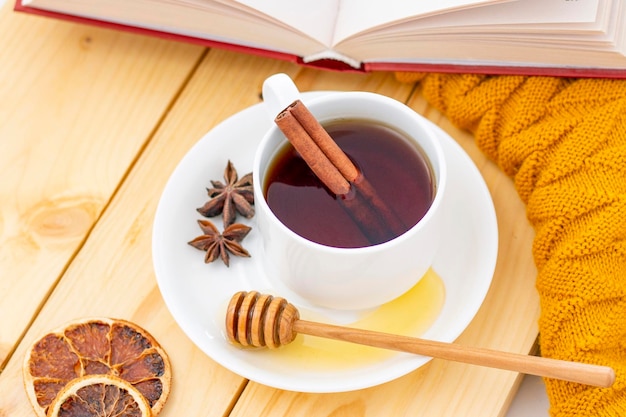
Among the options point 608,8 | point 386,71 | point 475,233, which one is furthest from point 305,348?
point 608,8

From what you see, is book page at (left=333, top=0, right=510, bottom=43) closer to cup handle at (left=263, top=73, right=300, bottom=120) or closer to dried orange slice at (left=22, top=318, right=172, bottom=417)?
cup handle at (left=263, top=73, right=300, bottom=120)

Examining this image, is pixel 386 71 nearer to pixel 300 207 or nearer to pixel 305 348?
pixel 300 207

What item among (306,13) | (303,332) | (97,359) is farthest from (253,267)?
(306,13)

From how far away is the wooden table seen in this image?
1.20m

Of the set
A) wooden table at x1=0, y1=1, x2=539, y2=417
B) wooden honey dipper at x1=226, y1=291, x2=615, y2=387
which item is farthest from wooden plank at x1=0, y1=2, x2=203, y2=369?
wooden honey dipper at x1=226, y1=291, x2=615, y2=387

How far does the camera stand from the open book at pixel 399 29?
4.09 ft

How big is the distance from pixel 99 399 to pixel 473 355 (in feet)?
1.58

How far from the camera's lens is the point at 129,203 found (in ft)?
4.37

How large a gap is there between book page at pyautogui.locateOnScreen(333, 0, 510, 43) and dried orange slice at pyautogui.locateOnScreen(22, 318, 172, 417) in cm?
55

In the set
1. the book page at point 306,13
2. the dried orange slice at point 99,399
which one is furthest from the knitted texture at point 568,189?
the dried orange slice at point 99,399

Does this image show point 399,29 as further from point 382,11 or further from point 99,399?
point 99,399

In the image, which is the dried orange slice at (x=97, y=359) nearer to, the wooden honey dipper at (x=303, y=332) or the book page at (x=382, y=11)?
the wooden honey dipper at (x=303, y=332)

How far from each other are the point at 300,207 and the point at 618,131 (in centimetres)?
48

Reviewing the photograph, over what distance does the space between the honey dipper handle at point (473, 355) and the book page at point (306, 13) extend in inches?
18.8
